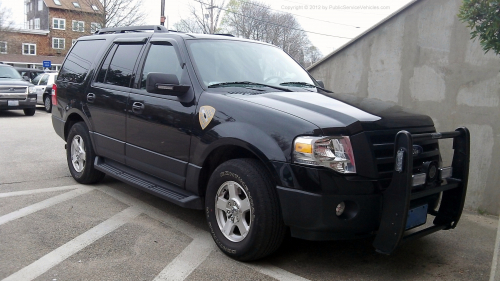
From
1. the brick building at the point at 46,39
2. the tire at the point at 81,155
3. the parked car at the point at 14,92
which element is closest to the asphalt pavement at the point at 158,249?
the tire at the point at 81,155

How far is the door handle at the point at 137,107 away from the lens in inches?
191

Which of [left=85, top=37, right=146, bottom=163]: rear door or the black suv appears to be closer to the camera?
the black suv

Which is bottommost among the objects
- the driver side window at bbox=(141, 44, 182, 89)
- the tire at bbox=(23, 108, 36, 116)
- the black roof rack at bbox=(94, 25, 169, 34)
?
the tire at bbox=(23, 108, 36, 116)

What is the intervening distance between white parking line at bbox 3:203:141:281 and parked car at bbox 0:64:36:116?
37.7ft

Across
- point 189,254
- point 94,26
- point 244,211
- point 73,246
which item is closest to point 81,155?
point 73,246

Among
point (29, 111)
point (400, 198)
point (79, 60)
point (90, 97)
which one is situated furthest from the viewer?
point (29, 111)

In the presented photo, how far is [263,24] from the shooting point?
40.8 metres

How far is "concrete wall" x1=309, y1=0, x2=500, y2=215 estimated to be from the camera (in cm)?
552

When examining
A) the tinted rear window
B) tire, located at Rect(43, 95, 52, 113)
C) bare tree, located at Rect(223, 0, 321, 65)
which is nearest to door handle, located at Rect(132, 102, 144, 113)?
the tinted rear window

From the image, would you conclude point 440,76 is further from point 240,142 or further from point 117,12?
point 117,12

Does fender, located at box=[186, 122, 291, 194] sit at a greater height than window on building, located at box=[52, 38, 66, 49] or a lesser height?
lesser

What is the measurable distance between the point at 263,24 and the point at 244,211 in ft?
126

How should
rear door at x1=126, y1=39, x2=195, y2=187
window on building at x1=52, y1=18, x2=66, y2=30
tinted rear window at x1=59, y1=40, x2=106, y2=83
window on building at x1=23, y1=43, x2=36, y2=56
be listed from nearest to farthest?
rear door at x1=126, y1=39, x2=195, y2=187 → tinted rear window at x1=59, y1=40, x2=106, y2=83 → window on building at x1=23, y1=43, x2=36, y2=56 → window on building at x1=52, y1=18, x2=66, y2=30

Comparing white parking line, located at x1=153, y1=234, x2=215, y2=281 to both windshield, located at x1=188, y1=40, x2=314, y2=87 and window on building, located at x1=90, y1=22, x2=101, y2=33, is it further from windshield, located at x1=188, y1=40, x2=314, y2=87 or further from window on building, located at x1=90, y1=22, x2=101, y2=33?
window on building, located at x1=90, y1=22, x2=101, y2=33
